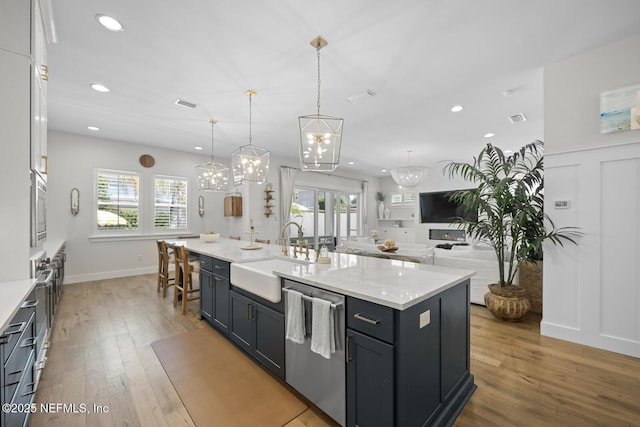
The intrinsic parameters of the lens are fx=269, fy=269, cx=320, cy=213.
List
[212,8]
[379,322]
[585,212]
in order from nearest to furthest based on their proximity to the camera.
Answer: [379,322]
[212,8]
[585,212]

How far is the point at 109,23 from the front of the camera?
2.16m

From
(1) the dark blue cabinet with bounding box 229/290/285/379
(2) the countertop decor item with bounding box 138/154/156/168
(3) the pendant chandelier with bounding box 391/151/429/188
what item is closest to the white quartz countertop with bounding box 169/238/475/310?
(1) the dark blue cabinet with bounding box 229/290/285/379

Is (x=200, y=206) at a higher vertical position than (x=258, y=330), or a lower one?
higher

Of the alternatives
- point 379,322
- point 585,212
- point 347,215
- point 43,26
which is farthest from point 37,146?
point 347,215

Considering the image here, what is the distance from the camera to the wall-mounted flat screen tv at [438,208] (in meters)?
8.38

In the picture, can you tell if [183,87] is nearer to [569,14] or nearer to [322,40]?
[322,40]

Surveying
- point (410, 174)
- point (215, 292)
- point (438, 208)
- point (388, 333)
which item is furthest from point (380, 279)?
point (438, 208)

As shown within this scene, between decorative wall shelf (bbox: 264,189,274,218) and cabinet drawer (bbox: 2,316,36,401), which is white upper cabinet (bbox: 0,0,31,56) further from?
decorative wall shelf (bbox: 264,189,274,218)

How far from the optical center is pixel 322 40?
7.66ft

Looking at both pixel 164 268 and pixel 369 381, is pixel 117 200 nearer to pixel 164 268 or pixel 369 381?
pixel 164 268

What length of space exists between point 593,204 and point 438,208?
6.19 meters

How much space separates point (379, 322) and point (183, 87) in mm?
3387

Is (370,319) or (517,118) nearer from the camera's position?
(370,319)

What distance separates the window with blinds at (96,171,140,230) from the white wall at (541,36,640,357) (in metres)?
7.00
